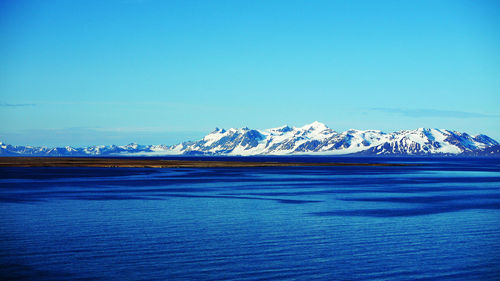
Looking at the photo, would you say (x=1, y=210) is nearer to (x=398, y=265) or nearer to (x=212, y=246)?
(x=212, y=246)

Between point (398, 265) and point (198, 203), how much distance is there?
27.5 metres

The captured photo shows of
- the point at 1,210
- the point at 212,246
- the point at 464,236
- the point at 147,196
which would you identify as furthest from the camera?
the point at 147,196

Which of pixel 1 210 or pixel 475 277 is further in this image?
pixel 1 210

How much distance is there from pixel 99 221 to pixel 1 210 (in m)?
10.3

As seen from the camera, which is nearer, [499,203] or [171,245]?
[171,245]

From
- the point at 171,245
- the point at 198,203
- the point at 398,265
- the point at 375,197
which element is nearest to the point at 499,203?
the point at 375,197

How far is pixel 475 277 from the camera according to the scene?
2019 centimetres

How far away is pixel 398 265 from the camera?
72.1ft

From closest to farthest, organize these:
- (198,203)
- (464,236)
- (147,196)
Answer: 1. (464,236)
2. (198,203)
3. (147,196)

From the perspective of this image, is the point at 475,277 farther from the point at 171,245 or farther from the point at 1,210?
the point at 1,210

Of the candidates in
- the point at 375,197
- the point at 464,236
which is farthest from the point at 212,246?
the point at 375,197

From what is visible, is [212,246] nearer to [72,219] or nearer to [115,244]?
[115,244]

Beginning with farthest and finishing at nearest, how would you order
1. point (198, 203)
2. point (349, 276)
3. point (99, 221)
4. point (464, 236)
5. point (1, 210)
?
point (198, 203), point (1, 210), point (99, 221), point (464, 236), point (349, 276)

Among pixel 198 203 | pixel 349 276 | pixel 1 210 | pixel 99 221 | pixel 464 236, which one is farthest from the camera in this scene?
Answer: pixel 198 203
